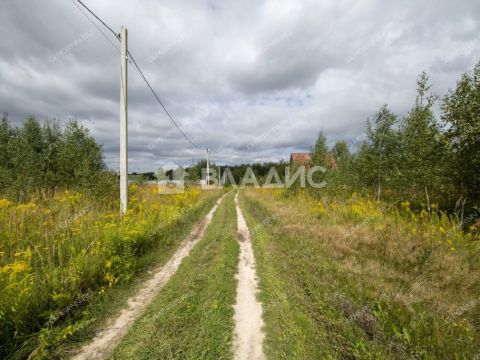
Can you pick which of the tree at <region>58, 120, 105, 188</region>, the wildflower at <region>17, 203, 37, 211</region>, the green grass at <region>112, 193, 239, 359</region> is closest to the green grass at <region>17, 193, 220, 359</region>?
the green grass at <region>112, 193, 239, 359</region>

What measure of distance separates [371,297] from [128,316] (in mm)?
3987

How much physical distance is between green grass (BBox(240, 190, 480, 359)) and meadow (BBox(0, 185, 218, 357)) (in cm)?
310

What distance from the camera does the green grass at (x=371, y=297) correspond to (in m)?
2.87

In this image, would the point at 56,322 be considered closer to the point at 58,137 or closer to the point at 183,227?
the point at 183,227

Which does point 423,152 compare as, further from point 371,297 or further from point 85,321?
point 85,321

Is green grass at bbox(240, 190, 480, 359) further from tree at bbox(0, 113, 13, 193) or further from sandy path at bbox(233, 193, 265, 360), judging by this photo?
tree at bbox(0, 113, 13, 193)

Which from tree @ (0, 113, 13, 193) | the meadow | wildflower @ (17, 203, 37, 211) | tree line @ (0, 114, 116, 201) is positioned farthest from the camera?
tree @ (0, 113, 13, 193)

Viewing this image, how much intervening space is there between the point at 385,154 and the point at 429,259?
40.5ft

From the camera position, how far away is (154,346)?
299 cm

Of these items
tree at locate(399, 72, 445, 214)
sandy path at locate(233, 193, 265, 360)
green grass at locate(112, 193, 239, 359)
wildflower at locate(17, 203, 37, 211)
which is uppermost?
tree at locate(399, 72, 445, 214)

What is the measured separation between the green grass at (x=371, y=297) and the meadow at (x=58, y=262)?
10.2 ft

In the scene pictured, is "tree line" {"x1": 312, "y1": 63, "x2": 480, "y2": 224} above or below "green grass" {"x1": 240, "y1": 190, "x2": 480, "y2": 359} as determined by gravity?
above

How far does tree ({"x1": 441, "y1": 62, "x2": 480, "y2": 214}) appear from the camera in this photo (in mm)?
6789

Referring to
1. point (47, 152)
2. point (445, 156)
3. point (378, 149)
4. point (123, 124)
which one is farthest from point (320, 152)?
point (47, 152)
